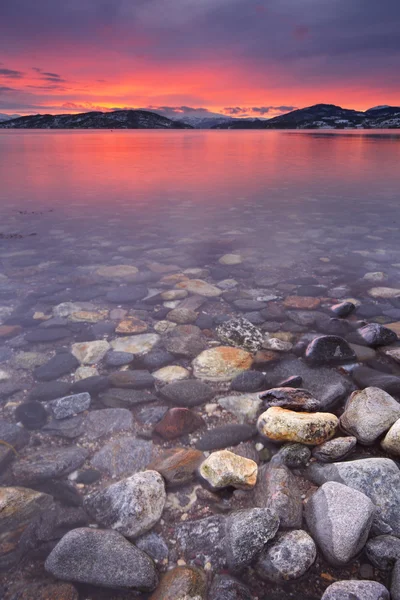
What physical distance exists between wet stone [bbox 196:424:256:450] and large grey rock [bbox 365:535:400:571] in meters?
1.54

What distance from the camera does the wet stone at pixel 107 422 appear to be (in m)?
4.38

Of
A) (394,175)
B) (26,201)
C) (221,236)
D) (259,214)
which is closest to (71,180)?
(26,201)

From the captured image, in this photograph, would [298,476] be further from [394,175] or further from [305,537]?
[394,175]

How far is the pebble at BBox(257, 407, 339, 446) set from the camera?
394 cm

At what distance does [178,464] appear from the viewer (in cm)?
379

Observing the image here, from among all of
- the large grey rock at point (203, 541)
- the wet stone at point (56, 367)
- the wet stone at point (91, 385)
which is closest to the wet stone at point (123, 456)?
the large grey rock at point (203, 541)

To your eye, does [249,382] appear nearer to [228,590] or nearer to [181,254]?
[228,590]

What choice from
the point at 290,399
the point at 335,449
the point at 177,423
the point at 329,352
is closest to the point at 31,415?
the point at 177,423

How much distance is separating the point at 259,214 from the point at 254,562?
1415 cm

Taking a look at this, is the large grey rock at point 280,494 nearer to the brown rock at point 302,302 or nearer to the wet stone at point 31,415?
the wet stone at point 31,415

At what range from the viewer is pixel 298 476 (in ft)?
12.3

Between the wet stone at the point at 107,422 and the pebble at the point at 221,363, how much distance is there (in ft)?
3.85

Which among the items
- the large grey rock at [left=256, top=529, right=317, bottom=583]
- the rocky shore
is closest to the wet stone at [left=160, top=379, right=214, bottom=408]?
the rocky shore

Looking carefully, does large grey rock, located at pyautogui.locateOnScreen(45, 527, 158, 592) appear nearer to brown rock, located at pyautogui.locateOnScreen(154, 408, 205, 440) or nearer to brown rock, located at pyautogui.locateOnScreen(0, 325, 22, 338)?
brown rock, located at pyautogui.locateOnScreen(154, 408, 205, 440)
